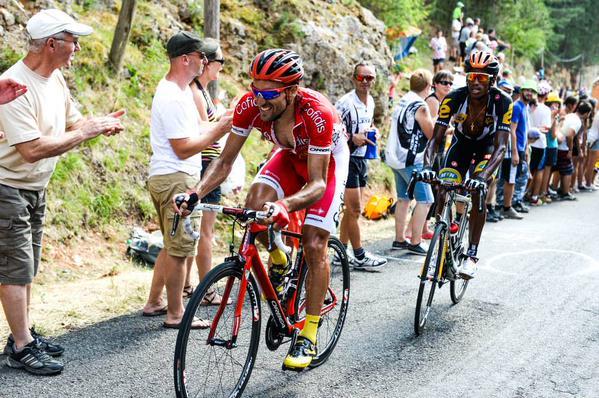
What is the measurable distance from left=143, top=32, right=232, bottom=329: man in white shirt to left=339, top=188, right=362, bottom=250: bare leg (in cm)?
270

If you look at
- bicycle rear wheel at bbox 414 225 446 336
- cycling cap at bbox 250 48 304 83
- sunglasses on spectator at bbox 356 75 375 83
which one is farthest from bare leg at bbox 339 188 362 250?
cycling cap at bbox 250 48 304 83

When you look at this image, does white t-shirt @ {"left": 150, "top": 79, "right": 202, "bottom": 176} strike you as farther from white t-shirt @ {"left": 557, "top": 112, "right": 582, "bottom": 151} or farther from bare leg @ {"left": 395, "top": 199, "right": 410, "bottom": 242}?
white t-shirt @ {"left": 557, "top": 112, "right": 582, "bottom": 151}

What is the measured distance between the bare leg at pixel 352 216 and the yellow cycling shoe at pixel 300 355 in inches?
133

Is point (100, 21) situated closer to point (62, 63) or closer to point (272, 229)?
point (62, 63)

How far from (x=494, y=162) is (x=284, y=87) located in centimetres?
294

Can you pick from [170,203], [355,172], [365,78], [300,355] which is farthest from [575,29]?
[300,355]

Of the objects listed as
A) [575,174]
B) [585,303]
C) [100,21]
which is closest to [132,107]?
[100,21]

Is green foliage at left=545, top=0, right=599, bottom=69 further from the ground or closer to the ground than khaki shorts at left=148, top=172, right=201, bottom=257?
further from the ground

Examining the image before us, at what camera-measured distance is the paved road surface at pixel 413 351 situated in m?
4.60

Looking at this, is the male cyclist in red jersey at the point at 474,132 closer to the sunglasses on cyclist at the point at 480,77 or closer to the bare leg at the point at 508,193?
the sunglasses on cyclist at the point at 480,77

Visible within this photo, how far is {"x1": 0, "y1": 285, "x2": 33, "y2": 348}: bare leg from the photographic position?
458 centimetres

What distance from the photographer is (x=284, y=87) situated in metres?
4.32

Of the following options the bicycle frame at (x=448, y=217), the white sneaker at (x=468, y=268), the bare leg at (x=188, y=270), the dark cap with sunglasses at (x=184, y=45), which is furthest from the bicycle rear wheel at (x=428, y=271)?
the dark cap with sunglasses at (x=184, y=45)

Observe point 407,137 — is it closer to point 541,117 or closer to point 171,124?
point 171,124
